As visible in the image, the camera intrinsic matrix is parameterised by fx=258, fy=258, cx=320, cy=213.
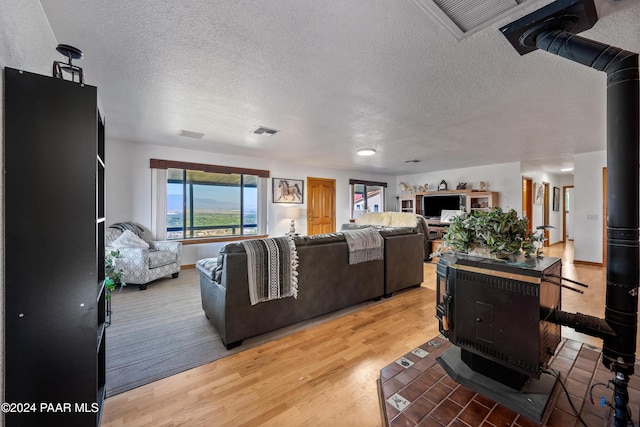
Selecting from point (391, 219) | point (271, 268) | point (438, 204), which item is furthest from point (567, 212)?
point (271, 268)

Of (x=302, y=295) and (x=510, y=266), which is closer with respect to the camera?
(x=510, y=266)

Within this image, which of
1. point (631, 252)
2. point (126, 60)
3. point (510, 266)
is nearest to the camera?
point (631, 252)

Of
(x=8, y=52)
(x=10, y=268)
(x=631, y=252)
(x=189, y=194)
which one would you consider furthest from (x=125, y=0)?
(x=189, y=194)

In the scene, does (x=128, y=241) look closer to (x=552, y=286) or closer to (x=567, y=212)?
(x=552, y=286)

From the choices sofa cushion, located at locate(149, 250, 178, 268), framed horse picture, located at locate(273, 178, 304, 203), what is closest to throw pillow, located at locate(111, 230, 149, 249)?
sofa cushion, located at locate(149, 250, 178, 268)

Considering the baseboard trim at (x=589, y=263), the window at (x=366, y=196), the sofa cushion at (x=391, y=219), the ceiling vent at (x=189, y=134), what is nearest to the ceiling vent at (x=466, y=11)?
the ceiling vent at (x=189, y=134)

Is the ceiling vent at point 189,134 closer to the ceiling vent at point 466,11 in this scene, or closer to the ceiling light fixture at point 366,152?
the ceiling light fixture at point 366,152

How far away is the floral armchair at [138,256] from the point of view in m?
3.64

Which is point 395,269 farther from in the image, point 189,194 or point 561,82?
point 189,194

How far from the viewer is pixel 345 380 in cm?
176

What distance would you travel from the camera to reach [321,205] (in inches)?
280

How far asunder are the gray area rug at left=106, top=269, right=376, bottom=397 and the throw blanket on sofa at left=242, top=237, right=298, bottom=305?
1.37 feet

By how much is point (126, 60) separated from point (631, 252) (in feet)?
10.7

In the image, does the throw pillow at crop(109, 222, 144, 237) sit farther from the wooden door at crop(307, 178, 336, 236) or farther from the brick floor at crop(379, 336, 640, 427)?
the brick floor at crop(379, 336, 640, 427)
